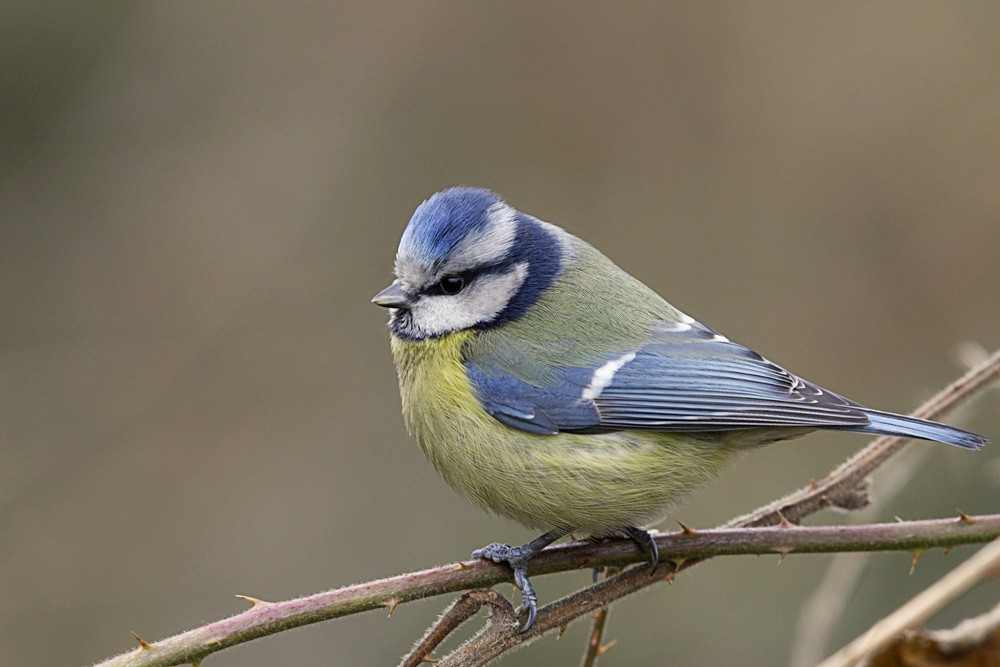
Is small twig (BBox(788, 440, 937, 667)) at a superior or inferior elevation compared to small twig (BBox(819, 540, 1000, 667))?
inferior

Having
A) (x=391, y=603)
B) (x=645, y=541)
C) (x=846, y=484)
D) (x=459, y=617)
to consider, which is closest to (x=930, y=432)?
(x=846, y=484)

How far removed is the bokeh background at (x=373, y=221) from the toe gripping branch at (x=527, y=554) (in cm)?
358

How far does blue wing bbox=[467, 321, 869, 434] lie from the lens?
319 centimetres

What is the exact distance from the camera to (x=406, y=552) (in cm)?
687

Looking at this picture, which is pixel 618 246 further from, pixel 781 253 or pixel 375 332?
pixel 375 332

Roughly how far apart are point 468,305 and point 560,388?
469 mm

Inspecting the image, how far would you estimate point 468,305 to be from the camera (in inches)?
141

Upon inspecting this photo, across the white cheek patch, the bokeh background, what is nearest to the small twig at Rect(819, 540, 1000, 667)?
the white cheek patch

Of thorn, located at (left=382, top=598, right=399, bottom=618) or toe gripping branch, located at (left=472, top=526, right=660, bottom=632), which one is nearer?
thorn, located at (left=382, top=598, right=399, bottom=618)

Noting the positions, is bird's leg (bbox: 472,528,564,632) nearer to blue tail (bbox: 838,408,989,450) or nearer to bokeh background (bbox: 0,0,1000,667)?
blue tail (bbox: 838,408,989,450)

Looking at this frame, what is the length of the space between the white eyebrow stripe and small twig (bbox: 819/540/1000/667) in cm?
162

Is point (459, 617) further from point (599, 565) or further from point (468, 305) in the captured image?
point (468, 305)

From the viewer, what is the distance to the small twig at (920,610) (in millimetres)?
1706

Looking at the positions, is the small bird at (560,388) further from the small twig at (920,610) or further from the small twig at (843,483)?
the small twig at (920,610)
